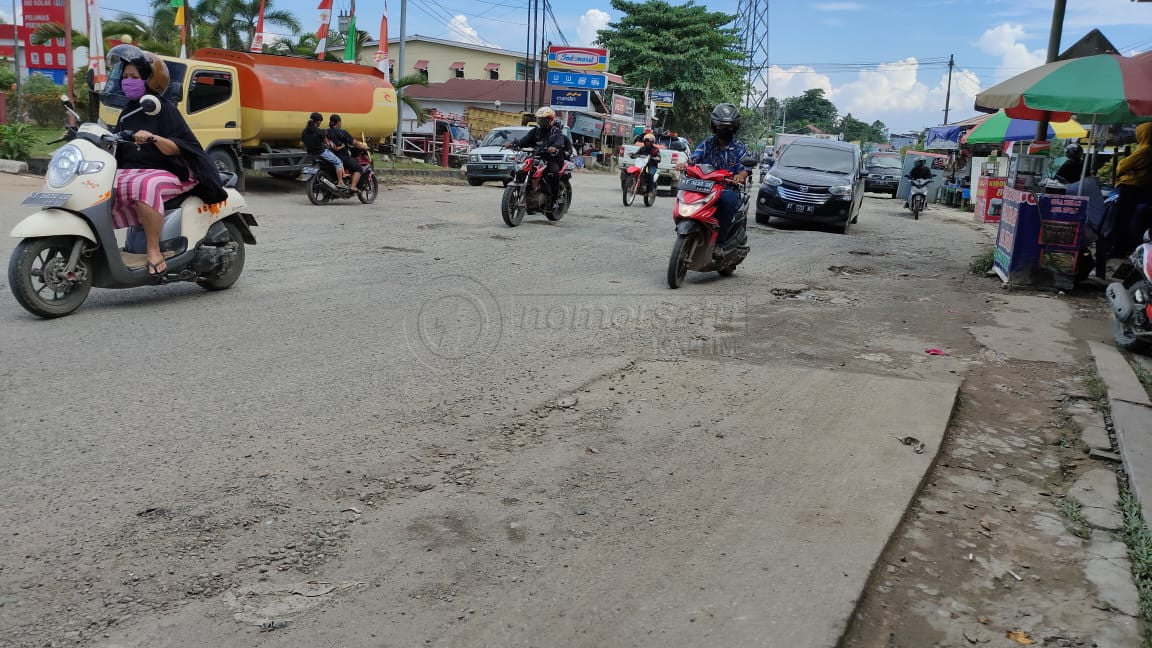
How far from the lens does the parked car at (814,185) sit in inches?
579

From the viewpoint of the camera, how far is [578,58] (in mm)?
45375

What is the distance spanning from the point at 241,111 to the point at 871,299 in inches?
502

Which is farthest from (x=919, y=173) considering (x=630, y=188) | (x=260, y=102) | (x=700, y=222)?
(x=260, y=102)

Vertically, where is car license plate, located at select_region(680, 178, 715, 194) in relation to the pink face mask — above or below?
below

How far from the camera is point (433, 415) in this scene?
4602 mm

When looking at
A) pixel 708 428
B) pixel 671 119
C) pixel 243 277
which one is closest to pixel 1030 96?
pixel 708 428

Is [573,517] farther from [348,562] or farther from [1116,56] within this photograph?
[1116,56]

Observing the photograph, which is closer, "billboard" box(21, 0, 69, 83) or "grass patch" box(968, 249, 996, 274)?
"grass patch" box(968, 249, 996, 274)

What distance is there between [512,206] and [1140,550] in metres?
10.5

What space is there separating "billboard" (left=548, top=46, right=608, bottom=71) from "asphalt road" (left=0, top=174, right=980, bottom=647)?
130 feet

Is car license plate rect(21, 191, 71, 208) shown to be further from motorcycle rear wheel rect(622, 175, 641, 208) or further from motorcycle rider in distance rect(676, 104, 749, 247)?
motorcycle rear wheel rect(622, 175, 641, 208)

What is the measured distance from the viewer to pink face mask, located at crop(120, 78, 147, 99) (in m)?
6.58

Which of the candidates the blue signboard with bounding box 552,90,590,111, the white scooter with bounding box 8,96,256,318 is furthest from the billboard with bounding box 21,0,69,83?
the blue signboard with bounding box 552,90,590,111

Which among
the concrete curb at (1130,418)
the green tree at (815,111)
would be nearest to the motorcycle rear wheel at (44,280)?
the concrete curb at (1130,418)
